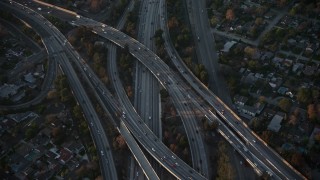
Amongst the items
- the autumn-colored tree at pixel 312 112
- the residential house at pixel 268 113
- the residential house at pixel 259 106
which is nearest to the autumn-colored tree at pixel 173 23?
the residential house at pixel 259 106

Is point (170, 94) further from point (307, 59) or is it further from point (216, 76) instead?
point (307, 59)

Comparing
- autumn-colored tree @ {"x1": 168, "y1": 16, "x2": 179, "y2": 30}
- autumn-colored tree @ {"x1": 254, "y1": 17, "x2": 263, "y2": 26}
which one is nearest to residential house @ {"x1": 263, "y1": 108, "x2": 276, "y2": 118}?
autumn-colored tree @ {"x1": 254, "y1": 17, "x2": 263, "y2": 26}

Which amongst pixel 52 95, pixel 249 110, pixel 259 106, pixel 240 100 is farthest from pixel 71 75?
pixel 259 106

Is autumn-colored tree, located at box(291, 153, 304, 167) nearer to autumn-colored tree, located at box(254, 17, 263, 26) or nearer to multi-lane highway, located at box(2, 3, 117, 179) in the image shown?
multi-lane highway, located at box(2, 3, 117, 179)

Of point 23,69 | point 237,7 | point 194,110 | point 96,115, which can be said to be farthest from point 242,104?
point 23,69

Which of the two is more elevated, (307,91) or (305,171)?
(307,91)

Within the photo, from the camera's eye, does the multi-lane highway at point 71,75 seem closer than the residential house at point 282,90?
Yes

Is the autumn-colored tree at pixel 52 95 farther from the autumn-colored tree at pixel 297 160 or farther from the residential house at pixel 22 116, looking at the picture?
the autumn-colored tree at pixel 297 160

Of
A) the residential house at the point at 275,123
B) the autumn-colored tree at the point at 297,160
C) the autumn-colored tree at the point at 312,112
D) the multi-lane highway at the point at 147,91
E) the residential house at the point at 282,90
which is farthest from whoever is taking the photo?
the residential house at the point at 282,90
